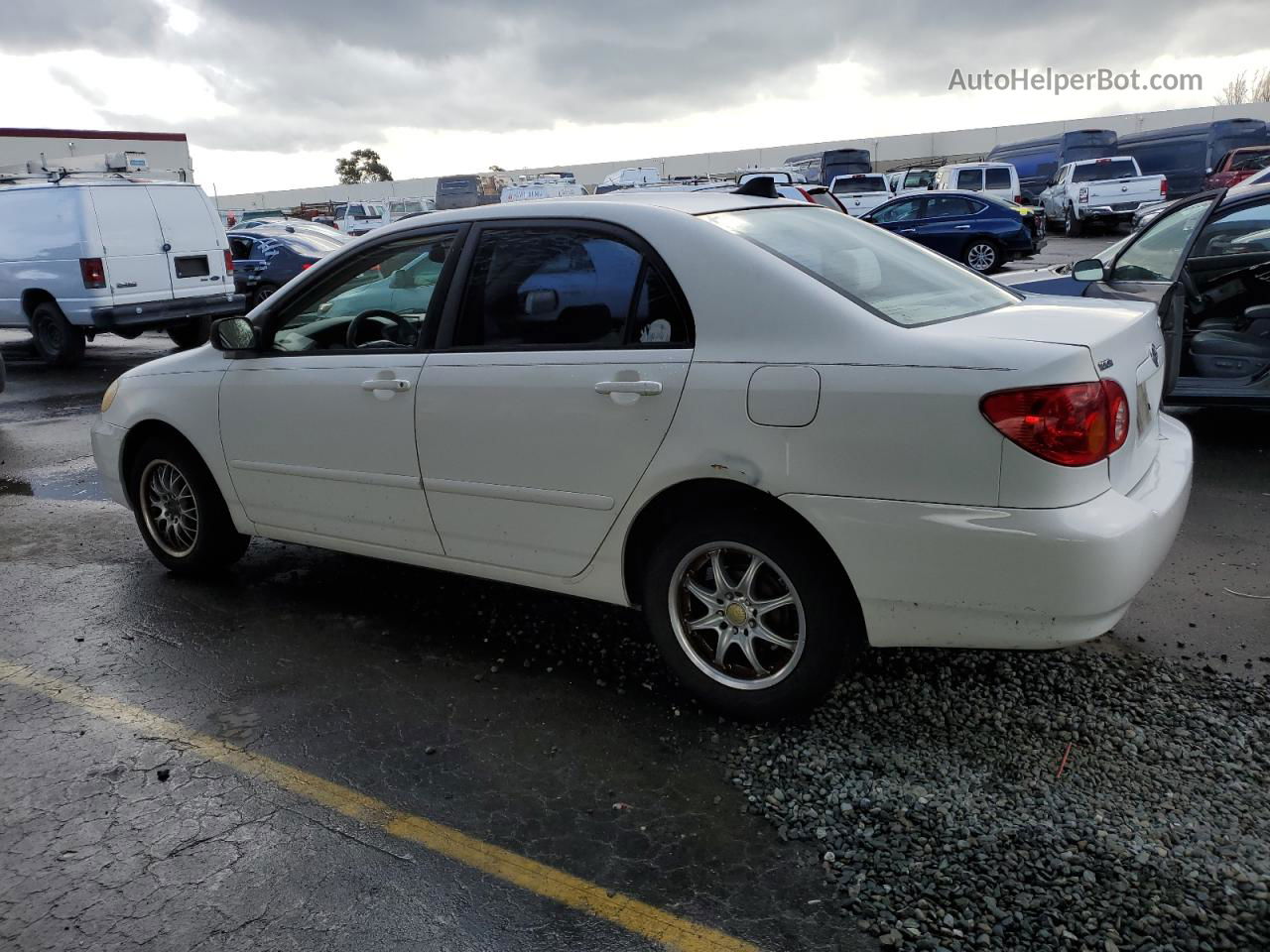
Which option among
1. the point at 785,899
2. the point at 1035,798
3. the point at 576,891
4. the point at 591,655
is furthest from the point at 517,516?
the point at 1035,798

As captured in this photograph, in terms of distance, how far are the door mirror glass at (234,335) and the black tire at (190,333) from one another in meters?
11.2

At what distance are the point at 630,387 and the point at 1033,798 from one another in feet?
5.67

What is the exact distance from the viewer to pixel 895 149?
176 feet

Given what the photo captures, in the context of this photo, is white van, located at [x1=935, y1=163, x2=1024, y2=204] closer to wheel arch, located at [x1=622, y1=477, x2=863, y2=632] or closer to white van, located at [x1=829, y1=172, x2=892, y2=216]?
white van, located at [x1=829, y1=172, x2=892, y2=216]

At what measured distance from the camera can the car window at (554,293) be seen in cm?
360

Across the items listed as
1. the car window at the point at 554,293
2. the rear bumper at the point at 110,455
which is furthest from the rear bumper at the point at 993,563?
the rear bumper at the point at 110,455

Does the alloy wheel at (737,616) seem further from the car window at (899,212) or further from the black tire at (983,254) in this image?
the car window at (899,212)

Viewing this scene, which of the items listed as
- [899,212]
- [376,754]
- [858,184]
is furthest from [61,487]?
[858,184]

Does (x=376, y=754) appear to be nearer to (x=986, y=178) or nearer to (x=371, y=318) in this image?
(x=371, y=318)

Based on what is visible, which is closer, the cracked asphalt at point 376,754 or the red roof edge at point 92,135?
the cracked asphalt at point 376,754

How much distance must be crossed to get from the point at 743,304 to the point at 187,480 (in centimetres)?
302

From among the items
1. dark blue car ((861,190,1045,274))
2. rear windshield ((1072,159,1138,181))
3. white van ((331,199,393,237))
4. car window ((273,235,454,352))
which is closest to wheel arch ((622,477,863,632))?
car window ((273,235,454,352))

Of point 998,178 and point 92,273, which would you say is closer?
point 92,273

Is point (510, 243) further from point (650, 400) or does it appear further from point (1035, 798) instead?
point (1035, 798)
